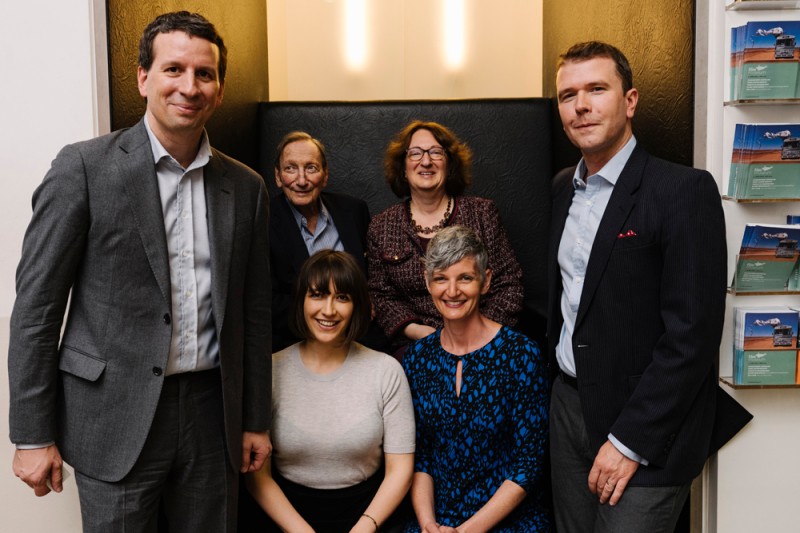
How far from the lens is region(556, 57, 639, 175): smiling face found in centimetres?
205

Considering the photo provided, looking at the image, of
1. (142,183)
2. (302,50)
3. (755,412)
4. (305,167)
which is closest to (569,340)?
(755,412)

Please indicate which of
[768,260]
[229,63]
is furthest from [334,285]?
[229,63]

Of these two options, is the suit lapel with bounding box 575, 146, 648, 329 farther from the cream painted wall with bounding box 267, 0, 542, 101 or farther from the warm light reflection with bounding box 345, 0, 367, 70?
the warm light reflection with bounding box 345, 0, 367, 70

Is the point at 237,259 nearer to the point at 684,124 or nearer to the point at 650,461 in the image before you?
→ the point at 650,461

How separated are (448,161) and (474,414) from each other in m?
1.16

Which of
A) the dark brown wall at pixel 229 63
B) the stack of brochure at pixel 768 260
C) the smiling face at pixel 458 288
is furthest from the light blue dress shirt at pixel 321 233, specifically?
the stack of brochure at pixel 768 260

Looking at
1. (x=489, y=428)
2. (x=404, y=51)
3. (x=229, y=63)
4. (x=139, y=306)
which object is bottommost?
(x=489, y=428)

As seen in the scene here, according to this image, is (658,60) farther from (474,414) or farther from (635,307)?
(474,414)

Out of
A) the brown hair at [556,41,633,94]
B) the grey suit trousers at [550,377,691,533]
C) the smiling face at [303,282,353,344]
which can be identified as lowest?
the grey suit trousers at [550,377,691,533]

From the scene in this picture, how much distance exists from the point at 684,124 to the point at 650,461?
45.2 inches

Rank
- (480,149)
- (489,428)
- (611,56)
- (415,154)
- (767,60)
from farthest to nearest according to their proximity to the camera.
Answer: (480,149), (415,154), (489,428), (767,60), (611,56)

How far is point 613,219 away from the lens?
203 cm

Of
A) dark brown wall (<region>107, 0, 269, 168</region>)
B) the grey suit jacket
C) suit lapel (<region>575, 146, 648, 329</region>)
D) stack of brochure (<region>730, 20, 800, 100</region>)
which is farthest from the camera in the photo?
dark brown wall (<region>107, 0, 269, 168</region>)

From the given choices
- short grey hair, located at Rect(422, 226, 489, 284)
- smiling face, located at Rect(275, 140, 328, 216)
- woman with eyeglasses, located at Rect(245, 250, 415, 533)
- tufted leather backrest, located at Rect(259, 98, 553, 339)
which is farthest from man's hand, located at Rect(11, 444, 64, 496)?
tufted leather backrest, located at Rect(259, 98, 553, 339)
